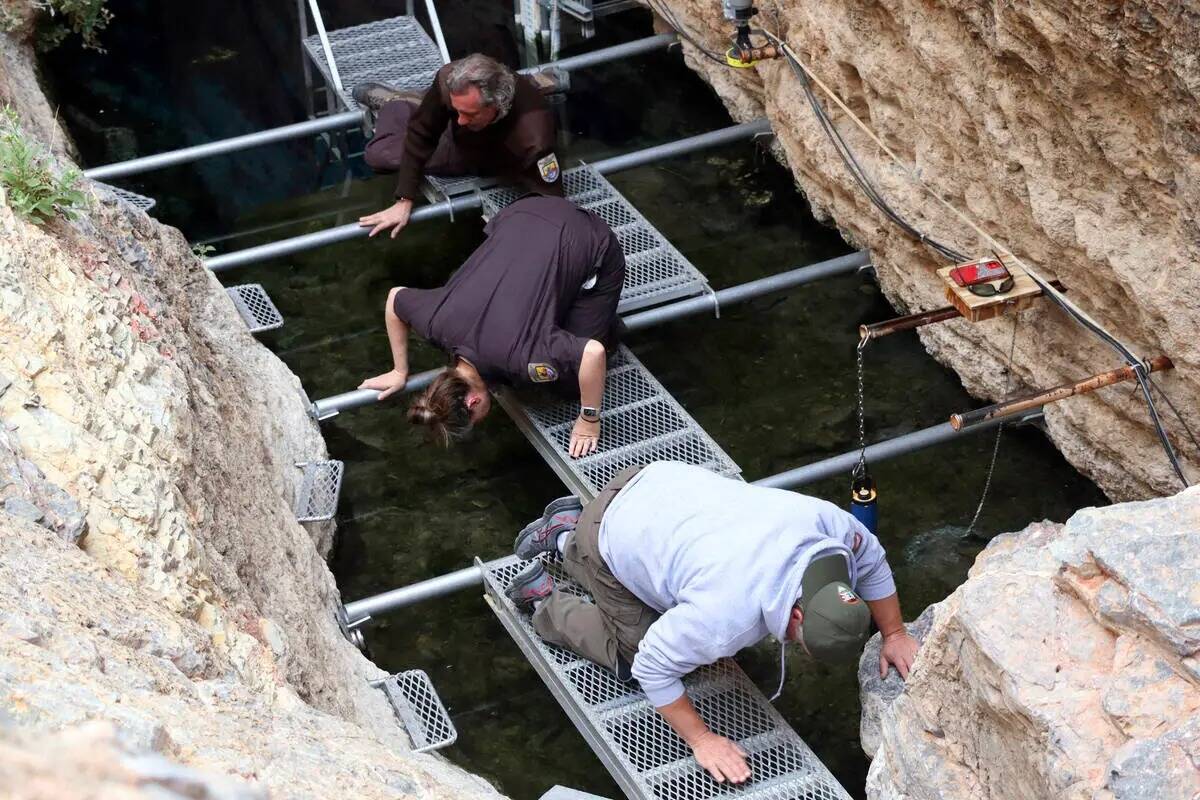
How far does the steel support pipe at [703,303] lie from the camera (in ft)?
18.8

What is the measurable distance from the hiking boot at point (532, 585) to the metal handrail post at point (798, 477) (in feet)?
0.81

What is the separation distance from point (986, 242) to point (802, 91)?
59.2 inches

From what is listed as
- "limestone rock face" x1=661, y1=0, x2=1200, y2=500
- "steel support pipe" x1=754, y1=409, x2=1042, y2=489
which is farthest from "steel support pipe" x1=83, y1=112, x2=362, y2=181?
"steel support pipe" x1=754, y1=409, x2=1042, y2=489

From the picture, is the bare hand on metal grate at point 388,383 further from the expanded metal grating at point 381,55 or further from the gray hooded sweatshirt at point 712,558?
the expanded metal grating at point 381,55

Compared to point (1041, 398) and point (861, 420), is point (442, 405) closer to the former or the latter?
point (861, 420)

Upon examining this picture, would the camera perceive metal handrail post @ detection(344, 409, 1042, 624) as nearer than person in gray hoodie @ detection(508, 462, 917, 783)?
No

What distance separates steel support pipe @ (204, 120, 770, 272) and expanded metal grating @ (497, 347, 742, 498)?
4.29ft

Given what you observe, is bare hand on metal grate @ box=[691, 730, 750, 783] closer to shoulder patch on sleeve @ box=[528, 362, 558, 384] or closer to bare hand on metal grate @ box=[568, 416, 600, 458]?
bare hand on metal grate @ box=[568, 416, 600, 458]

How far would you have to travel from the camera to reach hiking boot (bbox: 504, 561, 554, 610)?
478 centimetres

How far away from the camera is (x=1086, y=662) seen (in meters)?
3.03

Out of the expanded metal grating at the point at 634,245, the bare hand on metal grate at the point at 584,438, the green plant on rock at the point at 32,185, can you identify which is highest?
the green plant on rock at the point at 32,185

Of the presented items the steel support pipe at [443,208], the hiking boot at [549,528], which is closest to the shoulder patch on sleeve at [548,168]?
the steel support pipe at [443,208]

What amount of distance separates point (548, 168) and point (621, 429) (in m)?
1.44

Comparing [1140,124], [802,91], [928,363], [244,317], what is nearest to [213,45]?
[244,317]
